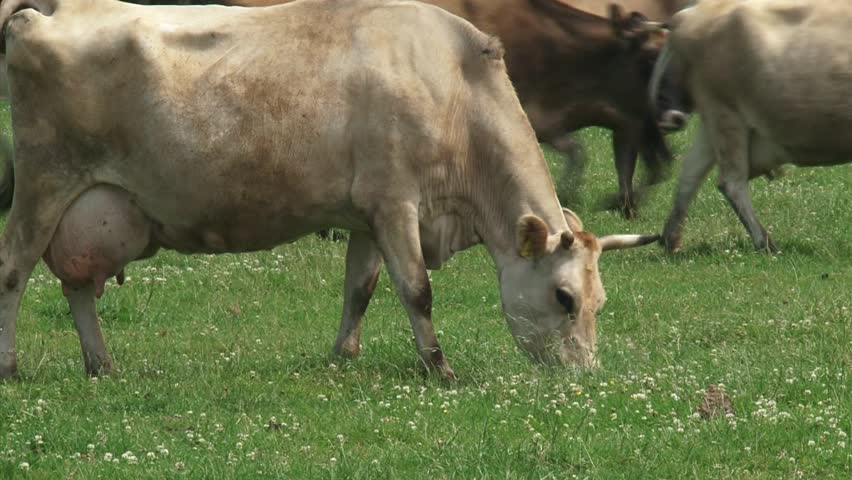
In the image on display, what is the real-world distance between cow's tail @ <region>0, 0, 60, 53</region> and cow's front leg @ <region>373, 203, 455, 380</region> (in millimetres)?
2400

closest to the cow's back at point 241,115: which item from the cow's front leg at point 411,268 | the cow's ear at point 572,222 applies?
the cow's front leg at point 411,268

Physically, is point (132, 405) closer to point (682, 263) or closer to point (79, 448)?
point (79, 448)

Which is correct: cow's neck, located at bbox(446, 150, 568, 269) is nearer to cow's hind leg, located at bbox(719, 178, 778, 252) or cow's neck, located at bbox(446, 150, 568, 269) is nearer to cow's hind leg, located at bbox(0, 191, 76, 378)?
cow's hind leg, located at bbox(0, 191, 76, 378)

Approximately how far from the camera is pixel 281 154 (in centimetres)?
1032

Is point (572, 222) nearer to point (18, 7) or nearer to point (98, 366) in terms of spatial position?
point (98, 366)

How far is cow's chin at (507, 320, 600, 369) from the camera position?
33.4 ft

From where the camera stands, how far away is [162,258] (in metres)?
15.1

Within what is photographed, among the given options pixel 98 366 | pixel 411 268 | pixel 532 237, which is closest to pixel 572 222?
pixel 532 237

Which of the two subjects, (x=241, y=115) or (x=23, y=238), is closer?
(x=241, y=115)

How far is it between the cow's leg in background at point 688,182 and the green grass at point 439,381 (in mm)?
168

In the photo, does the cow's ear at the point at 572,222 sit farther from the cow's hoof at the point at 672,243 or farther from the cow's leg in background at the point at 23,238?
the cow's hoof at the point at 672,243

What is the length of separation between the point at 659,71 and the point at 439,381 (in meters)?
6.70

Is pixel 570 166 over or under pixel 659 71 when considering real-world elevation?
under

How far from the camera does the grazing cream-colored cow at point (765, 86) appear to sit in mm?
14328
